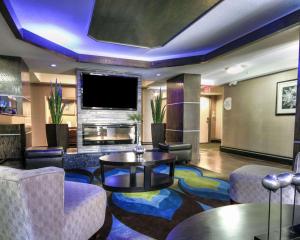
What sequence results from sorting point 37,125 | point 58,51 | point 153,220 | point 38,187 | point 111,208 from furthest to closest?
point 37,125 → point 58,51 → point 111,208 → point 153,220 → point 38,187

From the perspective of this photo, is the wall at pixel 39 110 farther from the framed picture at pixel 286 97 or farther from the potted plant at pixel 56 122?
the framed picture at pixel 286 97

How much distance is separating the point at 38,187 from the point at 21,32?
2.68 metres

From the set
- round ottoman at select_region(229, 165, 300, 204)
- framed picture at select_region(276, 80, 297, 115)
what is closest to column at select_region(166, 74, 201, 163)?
framed picture at select_region(276, 80, 297, 115)

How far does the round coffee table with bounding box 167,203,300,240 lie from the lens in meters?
1.09

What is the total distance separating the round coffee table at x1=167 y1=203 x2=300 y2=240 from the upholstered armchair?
0.85 m

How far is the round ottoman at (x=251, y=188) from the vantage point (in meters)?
2.23

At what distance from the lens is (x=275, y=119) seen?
18.1ft

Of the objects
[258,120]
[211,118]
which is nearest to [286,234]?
[258,120]

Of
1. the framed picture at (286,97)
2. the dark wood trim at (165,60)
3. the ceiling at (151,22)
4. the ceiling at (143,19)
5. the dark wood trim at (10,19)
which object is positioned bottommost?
the framed picture at (286,97)

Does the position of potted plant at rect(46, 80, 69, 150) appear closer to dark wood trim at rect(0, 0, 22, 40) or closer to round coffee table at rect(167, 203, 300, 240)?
dark wood trim at rect(0, 0, 22, 40)

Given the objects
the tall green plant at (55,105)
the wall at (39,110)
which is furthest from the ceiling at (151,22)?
the wall at (39,110)

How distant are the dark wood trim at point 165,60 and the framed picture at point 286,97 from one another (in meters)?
2.42

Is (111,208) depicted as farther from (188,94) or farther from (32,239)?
(188,94)

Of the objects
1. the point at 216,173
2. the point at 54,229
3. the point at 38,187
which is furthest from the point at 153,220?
the point at 216,173
